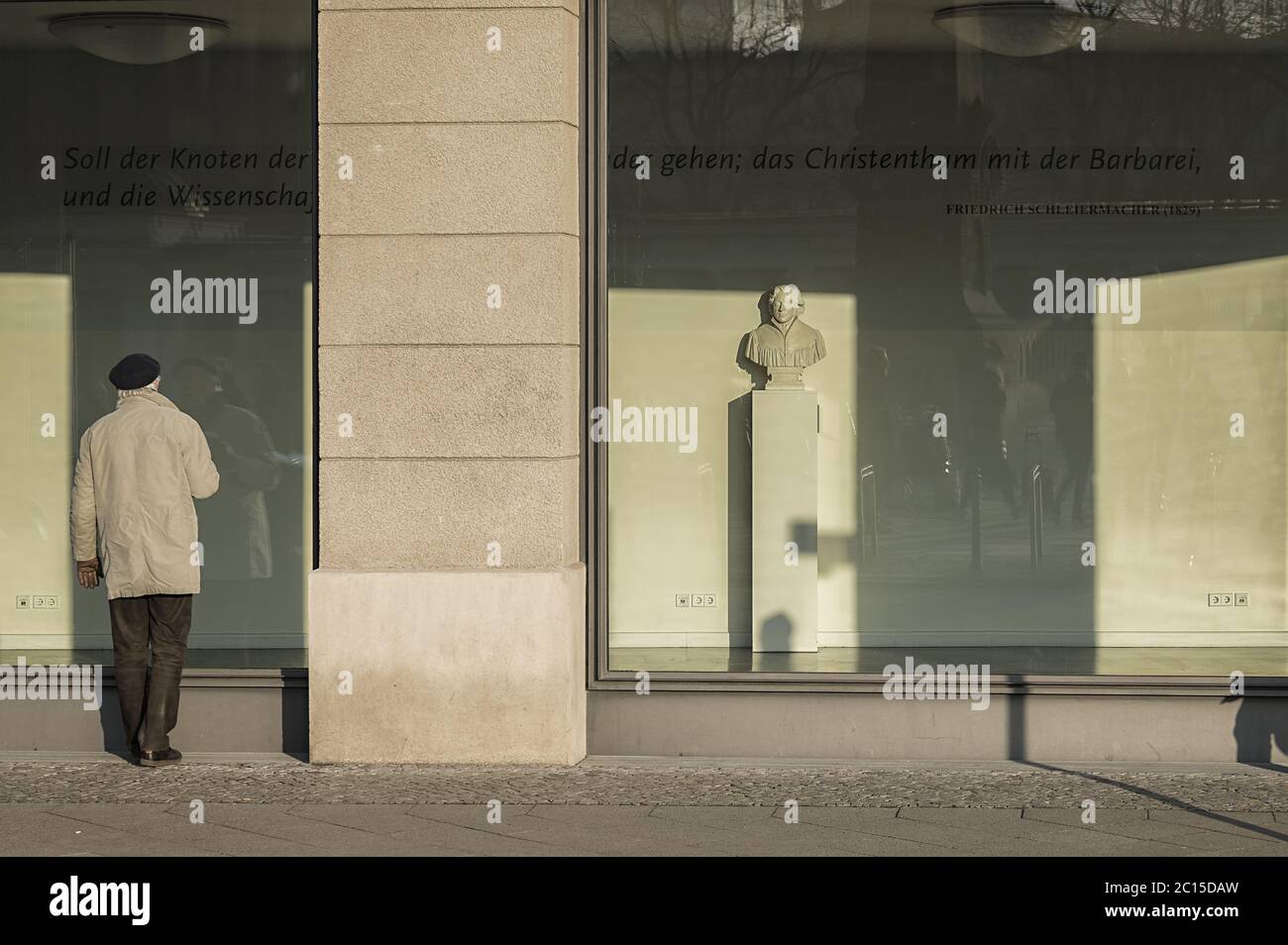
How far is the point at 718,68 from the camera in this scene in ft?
30.8

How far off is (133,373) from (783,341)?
3.79 meters

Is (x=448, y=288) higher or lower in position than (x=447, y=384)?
higher

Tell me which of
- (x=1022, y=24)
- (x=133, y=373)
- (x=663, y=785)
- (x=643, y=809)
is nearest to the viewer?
(x=643, y=809)

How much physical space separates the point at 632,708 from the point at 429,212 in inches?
102

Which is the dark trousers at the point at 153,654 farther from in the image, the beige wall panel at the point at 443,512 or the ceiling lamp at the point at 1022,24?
the ceiling lamp at the point at 1022,24

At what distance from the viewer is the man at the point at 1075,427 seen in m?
10.4

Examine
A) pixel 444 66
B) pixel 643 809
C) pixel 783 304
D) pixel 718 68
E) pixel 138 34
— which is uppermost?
pixel 138 34

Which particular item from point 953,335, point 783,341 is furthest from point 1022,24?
point 783,341

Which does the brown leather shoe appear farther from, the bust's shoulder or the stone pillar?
the bust's shoulder

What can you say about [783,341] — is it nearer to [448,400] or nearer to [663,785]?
[448,400]

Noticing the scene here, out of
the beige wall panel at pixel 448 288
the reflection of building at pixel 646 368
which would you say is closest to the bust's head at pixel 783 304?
the reflection of building at pixel 646 368

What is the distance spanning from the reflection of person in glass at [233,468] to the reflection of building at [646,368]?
0.30ft

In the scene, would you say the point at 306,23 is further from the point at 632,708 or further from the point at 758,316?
the point at 632,708

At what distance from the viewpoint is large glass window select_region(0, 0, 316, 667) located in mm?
9445
